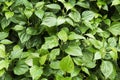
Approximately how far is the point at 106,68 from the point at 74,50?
24 cm

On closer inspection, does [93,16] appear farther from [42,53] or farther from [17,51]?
[17,51]

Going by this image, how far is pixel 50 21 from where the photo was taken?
6.13 feet

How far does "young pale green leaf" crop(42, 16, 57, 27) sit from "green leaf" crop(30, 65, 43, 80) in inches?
11.4

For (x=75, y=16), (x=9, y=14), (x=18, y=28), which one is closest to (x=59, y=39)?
(x=75, y=16)

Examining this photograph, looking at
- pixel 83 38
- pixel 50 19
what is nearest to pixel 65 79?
pixel 83 38

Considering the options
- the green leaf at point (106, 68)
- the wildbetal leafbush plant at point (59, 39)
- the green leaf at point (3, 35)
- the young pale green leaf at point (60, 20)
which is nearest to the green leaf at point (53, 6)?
the wildbetal leafbush plant at point (59, 39)

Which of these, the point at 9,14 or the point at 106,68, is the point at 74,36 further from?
the point at 9,14

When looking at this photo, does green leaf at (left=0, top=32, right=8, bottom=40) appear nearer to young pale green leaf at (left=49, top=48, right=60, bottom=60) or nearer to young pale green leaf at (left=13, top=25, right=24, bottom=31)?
young pale green leaf at (left=13, top=25, right=24, bottom=31)

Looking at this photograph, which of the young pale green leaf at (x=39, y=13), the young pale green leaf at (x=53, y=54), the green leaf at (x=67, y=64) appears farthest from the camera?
the young pale green leaf at (x=39, y=13)

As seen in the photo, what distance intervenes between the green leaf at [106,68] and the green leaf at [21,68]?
494mm

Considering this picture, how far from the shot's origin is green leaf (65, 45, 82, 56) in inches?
70.5

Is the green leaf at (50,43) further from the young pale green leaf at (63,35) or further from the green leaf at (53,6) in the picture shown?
the green leaf at (53,6)

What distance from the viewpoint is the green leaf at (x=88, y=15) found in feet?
6.45

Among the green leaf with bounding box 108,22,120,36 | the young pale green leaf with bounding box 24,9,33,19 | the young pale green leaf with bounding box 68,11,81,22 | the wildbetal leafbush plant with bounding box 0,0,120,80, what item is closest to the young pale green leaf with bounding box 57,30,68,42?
the wildbetal leafbush plant with bounding box 0,0,120,80
